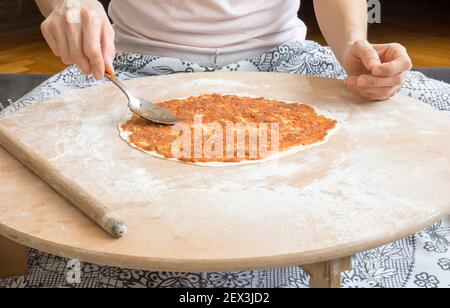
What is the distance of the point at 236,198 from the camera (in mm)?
825

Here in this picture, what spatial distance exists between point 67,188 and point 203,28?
706 millimetres

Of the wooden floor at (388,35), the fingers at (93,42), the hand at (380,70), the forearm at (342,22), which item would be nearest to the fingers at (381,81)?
the hand at (380,70)

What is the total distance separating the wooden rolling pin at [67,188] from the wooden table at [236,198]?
12mm

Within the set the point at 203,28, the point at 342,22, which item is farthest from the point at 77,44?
the point at 342,22

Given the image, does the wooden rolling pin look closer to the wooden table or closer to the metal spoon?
the wooden table

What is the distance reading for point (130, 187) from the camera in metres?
0.85

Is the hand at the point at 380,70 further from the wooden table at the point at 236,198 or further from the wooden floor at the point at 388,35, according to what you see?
the wooden floor at the point at 388,35

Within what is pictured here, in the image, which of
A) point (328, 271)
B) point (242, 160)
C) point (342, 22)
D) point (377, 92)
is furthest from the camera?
point (342, 22)

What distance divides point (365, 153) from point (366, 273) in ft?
0.83

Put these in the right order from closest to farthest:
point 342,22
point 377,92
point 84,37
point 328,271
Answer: point 328,271, point 84,37, point 377,92, point 342,22

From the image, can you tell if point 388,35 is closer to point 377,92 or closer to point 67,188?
point 377,92

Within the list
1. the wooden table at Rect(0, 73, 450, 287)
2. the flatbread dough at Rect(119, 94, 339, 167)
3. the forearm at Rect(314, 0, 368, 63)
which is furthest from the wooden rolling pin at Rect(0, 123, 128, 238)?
the forearm at Rect(314, 0, 368, 63)

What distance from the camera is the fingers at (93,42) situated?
102cm

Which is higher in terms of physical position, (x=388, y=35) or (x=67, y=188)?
(x=67, y=188)
